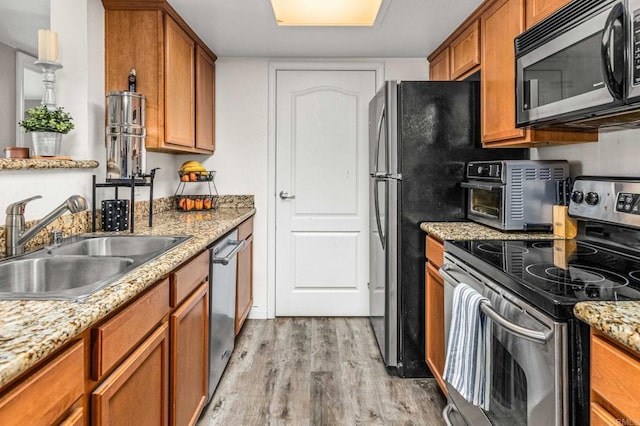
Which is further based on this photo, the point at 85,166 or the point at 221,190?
the point at 221,190

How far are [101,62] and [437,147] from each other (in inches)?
73.2

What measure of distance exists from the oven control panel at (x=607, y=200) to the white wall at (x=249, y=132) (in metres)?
1.92

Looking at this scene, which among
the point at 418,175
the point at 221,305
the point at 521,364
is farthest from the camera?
the point at 418,175

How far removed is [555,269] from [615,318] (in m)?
0.48

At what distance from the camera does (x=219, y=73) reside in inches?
136

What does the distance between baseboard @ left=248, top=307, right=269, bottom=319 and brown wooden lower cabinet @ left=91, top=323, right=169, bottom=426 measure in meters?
2.04

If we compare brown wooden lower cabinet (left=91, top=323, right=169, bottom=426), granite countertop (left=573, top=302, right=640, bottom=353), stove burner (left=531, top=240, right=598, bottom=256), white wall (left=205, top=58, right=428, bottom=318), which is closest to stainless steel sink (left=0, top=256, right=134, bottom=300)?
brown wooden lower cabinet (left=91, top=323, right=169, bottom=426)

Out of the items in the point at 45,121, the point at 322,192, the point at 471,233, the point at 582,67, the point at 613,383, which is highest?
the point at 582,67

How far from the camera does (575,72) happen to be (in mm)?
1434

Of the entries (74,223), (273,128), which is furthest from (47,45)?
(273,128)

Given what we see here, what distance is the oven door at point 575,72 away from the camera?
125 centimetres

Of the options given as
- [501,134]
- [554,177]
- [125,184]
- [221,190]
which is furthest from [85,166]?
[554,177]

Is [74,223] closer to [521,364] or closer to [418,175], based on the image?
[418,175]

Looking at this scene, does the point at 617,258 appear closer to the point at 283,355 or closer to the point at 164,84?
the point at 283,355
